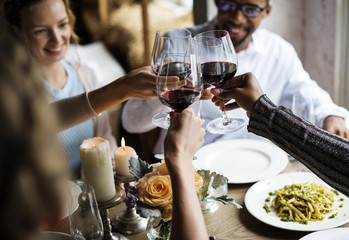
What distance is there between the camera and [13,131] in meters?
0.40

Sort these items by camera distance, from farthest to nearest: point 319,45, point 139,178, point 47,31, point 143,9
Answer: point 143,9 < point 319,45 < point 47,31 < point 139,178

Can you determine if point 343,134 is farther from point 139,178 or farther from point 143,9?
point 143,9

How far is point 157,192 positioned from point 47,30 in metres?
1.26

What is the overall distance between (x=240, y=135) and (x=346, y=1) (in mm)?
1243

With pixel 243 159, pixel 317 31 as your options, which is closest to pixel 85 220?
pixel 243 159

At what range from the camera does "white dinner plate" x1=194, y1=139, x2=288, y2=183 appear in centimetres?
144

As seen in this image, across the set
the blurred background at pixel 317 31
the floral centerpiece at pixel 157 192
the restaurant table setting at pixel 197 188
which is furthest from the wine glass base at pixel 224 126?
the blurred background at pixel 317 31

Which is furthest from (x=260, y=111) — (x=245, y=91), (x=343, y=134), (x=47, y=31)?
(x=47, y=31)

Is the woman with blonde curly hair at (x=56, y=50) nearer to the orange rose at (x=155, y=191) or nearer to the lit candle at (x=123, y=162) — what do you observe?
the lit candle at (x=123, y=162)

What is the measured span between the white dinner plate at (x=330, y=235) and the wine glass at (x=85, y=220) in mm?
534

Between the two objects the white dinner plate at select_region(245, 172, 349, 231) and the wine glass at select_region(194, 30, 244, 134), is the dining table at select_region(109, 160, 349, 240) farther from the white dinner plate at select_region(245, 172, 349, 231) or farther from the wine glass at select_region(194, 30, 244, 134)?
the wine glass at select_region(194, 30, 244, 134)

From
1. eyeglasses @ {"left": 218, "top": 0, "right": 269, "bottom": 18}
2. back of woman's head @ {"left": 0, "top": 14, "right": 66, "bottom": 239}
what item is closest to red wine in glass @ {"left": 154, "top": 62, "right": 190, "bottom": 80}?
back of woman's head @ {"left": 0, "top": 14, "right": 66, "bottom": 239}

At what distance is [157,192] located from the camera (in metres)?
0.99

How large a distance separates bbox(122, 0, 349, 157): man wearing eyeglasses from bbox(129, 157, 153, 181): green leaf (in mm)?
820
